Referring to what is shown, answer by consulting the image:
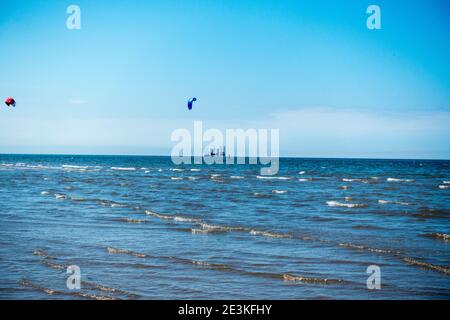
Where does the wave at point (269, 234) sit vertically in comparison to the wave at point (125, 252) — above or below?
below

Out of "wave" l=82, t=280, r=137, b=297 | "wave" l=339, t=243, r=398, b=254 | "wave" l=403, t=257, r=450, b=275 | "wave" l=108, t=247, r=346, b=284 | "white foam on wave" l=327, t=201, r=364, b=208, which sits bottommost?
"white foam on wave" l=327, t=201, r=364, b=208

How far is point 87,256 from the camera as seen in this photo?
993 centimetres

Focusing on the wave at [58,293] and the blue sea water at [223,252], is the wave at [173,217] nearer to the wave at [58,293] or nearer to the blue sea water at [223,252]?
the blue sea water at [223,252]

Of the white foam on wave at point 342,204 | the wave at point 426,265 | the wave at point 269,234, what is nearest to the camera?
the wave at point 426,265

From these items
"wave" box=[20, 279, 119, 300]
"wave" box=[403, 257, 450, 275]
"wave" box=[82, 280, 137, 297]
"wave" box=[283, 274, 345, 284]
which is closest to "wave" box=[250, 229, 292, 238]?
"wave" box=[403, 257, 450, 275]

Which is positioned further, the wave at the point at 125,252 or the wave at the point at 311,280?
the wave at the point at 125,252

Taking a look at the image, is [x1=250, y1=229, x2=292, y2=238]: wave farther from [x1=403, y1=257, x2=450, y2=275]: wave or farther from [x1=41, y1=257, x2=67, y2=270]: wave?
[x1=41, y1=257, x2=67, y2=270]: wave

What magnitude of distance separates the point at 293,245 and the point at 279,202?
11.3m

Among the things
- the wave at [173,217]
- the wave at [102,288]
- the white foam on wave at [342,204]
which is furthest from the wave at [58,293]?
the white foam on wave at [342,204]

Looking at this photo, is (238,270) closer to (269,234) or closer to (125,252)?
(125,252)

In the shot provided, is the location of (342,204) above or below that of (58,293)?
below

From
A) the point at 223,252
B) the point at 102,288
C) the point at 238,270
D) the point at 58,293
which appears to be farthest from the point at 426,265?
the point at 58,293

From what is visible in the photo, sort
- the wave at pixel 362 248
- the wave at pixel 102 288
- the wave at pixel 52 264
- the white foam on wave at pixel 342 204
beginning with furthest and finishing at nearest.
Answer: the white foam on wave at pixel 342 204 < the wave at pixel 362 248 < the wave at pixel 52 264 < the wave at pixel 102 288

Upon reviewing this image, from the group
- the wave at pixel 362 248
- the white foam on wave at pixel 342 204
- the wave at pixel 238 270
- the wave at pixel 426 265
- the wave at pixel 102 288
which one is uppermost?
the wave at pixel 102 288
